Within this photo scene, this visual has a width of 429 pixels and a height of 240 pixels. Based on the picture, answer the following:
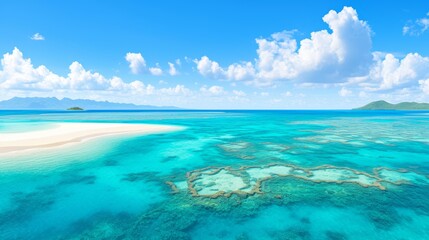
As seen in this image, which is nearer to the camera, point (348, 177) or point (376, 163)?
point (348, 177)

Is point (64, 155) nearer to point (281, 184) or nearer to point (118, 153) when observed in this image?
point (118, 153)

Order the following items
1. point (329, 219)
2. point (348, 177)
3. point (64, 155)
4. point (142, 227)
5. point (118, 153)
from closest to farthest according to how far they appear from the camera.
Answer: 1. point (142, 227)
2. point (329, 219)
3. point (348, 177)
4. point (64, 155)
5. point (118, 153)

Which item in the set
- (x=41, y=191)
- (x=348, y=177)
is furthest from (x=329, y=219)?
(x=41, y=191)

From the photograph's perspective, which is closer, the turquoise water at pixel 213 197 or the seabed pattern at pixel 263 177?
the turquoise water at pixel 213 197

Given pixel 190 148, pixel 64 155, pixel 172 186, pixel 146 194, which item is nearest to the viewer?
pixel 146 194

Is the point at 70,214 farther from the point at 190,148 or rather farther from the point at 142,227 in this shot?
the point at 190,148

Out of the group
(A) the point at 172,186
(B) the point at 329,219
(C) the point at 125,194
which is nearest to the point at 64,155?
(C) the point at 125,194

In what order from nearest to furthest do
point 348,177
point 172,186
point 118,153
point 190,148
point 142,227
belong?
point 142,227
point 172,186
point 348,177
point 118,153
point 190,148

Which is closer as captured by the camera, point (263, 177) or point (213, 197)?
point (213, 197)

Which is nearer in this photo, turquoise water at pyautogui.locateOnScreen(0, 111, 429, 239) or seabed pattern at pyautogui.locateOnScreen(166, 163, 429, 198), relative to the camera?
turquoise water at pyautogui.locateOnScreen(0, 111, 429, 239)
